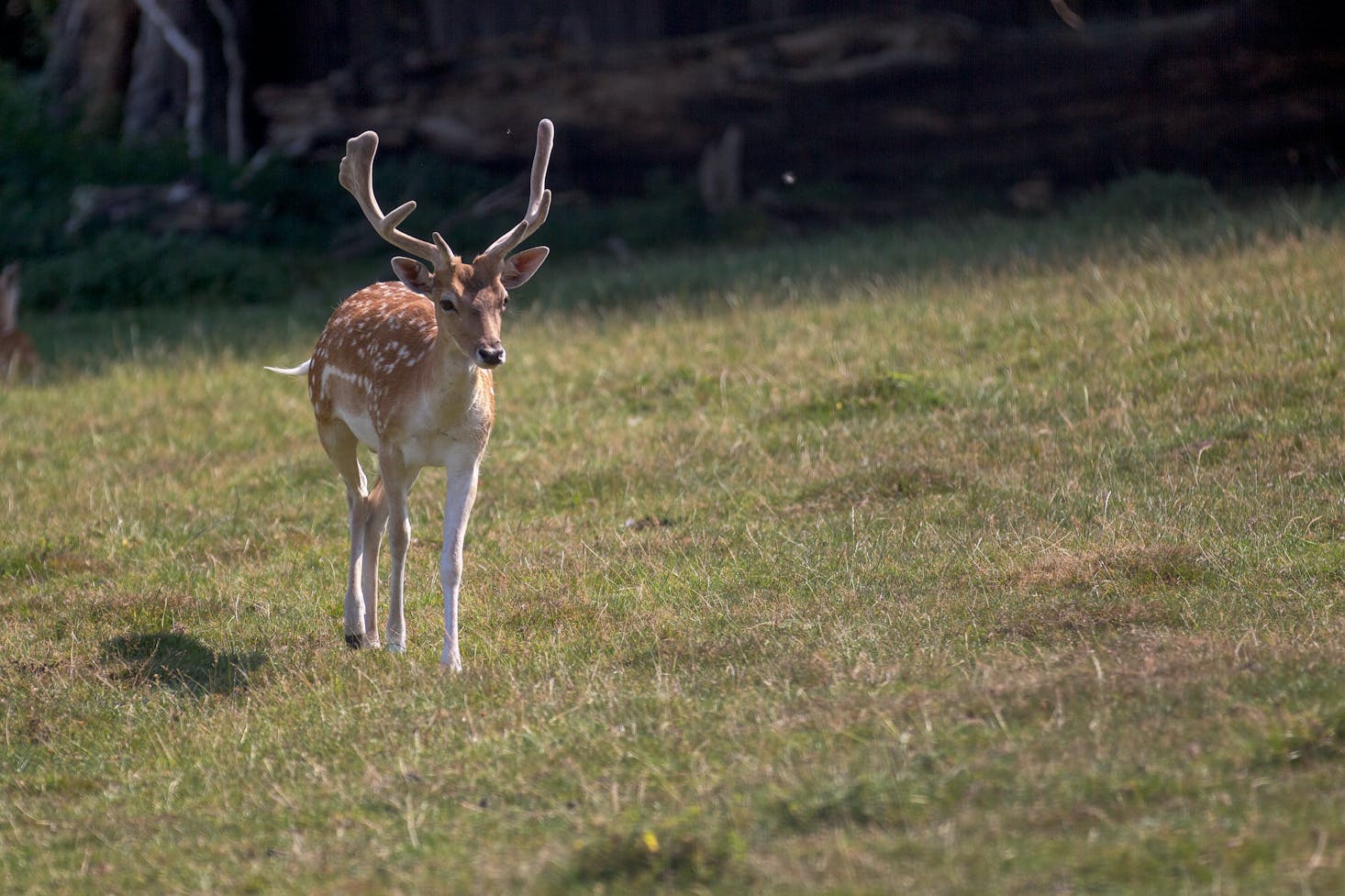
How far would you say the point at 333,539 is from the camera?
8133mm

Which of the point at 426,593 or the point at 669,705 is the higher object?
the point at 669,705

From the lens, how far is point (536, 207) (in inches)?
254

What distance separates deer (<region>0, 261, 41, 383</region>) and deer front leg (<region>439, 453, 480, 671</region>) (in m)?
7.03

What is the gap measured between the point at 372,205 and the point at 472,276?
2.21 ft

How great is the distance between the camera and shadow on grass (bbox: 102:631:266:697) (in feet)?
20.1

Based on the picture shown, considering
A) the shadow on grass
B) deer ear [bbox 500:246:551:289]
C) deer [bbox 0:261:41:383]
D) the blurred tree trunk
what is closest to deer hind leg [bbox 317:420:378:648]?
the shadow on grass

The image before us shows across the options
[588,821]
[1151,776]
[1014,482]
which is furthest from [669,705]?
[1014,482]

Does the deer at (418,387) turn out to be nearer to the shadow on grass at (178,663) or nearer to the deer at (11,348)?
the shadow on grass at (178,663)

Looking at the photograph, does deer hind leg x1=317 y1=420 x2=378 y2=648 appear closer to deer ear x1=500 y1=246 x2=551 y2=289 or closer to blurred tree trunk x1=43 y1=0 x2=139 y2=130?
deer ear x1=500 y1=246 x2=551 y2=289

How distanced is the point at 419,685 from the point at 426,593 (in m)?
1.46

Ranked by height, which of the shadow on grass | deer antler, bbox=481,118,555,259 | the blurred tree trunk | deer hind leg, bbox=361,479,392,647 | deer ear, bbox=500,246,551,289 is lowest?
the shadow on grass

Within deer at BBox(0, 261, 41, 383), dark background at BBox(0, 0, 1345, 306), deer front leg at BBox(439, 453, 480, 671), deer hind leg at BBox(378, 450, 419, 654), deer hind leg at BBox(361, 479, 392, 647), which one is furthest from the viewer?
dark background at BBox(0, 0, 1345, 306)

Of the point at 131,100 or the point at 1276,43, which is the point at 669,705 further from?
the point at 131,100

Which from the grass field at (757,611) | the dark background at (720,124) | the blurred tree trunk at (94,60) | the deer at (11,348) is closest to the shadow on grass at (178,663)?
the grass field at (757,611)
